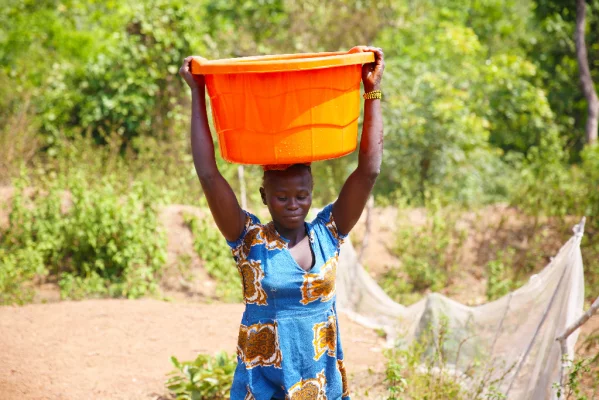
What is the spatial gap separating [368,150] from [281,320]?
0.66 meters

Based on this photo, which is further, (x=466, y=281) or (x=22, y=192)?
(x=466, y=281)

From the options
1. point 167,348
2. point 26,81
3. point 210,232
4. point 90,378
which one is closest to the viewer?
point 90,378

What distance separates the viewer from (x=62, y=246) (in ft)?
19.4

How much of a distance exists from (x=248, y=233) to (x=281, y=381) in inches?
20.4

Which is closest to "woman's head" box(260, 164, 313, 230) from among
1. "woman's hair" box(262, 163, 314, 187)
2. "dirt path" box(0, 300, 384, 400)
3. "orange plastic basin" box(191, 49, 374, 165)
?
"woman's hair" box(262, 163, 314, 187)

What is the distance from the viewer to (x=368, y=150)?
233 cm

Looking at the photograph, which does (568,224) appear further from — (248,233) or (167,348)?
(248,233)

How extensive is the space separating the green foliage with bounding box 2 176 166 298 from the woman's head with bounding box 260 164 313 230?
3.61 metres

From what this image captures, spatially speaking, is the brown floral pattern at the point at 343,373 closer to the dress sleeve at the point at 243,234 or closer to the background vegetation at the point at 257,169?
the dress sleeve at the point at 243,234

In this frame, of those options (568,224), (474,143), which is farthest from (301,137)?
(474,143)

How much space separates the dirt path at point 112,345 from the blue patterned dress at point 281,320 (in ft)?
4.77

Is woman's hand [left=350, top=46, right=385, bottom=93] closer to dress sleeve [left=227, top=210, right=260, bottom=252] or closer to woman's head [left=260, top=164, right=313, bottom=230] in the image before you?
woman's head [left=260, top=164, right=313, bottom=230]

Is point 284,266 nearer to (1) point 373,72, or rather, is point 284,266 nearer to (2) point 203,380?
(1) point 373,72

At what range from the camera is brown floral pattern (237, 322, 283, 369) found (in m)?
2.28
